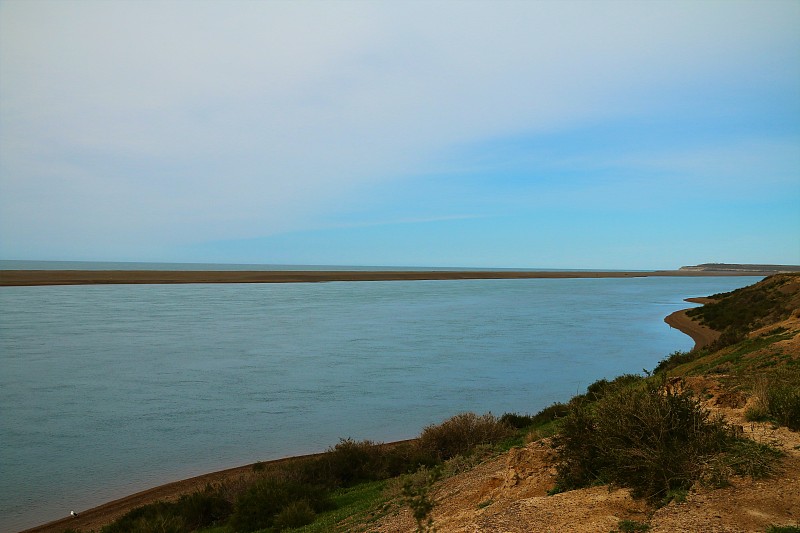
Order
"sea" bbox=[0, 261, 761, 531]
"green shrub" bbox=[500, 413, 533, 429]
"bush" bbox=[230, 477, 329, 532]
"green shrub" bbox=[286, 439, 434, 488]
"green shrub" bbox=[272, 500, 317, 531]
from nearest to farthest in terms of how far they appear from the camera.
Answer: "green shrub" bbox=[272, 500, 317, 531] < "bush" bbox=[230, 477, 329, 532] < "green shrub" bbox=[286, 439, 434, 488] < "sea" bbox=[0, 261, 761, 531] < "green shrub" bbox=[500, 413, 533, 429]

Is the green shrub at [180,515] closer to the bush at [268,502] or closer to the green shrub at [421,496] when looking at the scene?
the bush at [268,502]

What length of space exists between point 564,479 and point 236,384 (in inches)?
682

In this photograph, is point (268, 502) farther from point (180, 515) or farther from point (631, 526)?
point (631, 526)

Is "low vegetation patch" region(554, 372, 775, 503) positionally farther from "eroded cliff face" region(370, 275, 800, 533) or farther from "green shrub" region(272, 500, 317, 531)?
"green shrub" region(272, 500, 317, 531)

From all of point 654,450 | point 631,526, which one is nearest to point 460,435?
point 654,450

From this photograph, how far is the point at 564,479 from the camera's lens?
7.10 meters

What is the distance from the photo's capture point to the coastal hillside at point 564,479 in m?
5.77

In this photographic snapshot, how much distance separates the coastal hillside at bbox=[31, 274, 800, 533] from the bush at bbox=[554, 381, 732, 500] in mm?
17

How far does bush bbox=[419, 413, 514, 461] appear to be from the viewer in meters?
12.3

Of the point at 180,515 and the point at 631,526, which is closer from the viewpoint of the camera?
the point at 631,526

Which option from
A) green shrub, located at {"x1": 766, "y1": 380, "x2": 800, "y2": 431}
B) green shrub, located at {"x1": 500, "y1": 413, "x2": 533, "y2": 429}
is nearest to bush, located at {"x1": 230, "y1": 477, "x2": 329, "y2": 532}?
green shrub, located at {"x1": 500, "y1": 413, "x2": 533, "y2": 429}

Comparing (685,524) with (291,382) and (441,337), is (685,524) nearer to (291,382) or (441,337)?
(291,382)

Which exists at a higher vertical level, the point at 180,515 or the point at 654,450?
the point at 654,450

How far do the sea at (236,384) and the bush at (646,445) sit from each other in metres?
8.82
